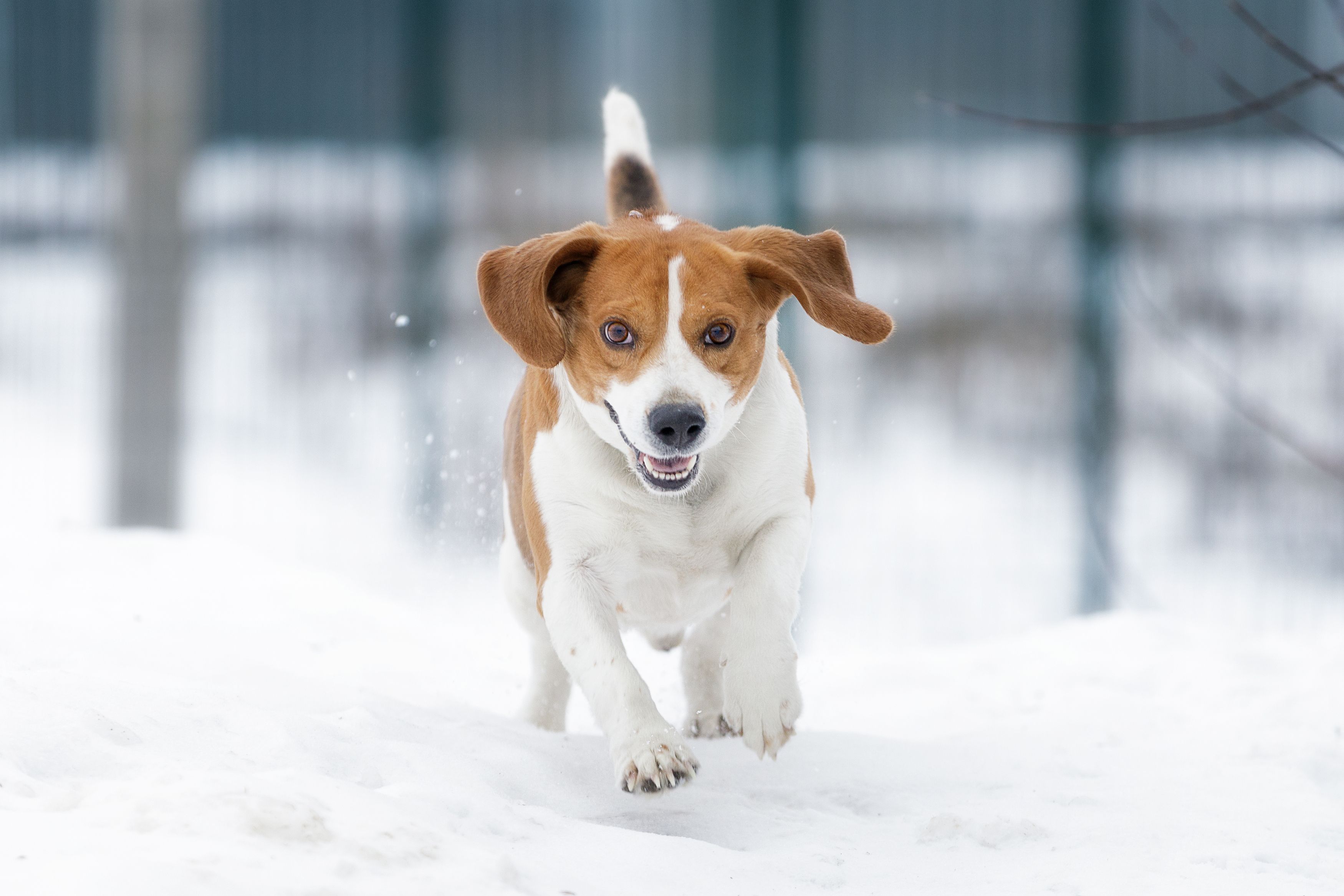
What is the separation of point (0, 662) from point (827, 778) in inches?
66.2

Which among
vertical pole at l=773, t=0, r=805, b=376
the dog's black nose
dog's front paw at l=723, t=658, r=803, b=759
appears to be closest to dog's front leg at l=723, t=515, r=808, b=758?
dog's front paw at l=723, t=658, r=803, b=759

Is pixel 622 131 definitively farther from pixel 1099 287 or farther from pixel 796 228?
pixel 1099 287

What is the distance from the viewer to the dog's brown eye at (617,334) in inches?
102

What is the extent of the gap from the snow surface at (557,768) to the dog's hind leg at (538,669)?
0.22 meters

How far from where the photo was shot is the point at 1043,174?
5363 millimetres

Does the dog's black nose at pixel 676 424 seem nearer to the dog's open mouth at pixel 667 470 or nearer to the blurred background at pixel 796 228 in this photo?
the dog's open mouth at pixel 667 470

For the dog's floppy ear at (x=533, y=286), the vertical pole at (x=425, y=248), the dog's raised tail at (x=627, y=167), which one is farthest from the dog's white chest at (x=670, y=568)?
the vertical pole at (x=425, y=248)

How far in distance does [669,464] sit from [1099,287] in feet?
10.7

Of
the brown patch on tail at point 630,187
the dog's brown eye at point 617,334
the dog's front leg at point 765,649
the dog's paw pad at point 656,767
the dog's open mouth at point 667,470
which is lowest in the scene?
the dog's paw pad at point 656,767

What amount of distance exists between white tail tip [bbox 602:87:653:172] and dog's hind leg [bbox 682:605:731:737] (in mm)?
1259

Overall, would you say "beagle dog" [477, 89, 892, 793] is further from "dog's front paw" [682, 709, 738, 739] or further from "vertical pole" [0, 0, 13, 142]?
"vertical pole" [0, 0, 13, 142]

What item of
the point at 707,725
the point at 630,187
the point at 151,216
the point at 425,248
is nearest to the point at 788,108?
the point at 425,248

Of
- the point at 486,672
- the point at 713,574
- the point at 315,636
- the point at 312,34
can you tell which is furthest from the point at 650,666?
the point at 312,34

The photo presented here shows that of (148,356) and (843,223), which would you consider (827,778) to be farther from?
(148,356)
